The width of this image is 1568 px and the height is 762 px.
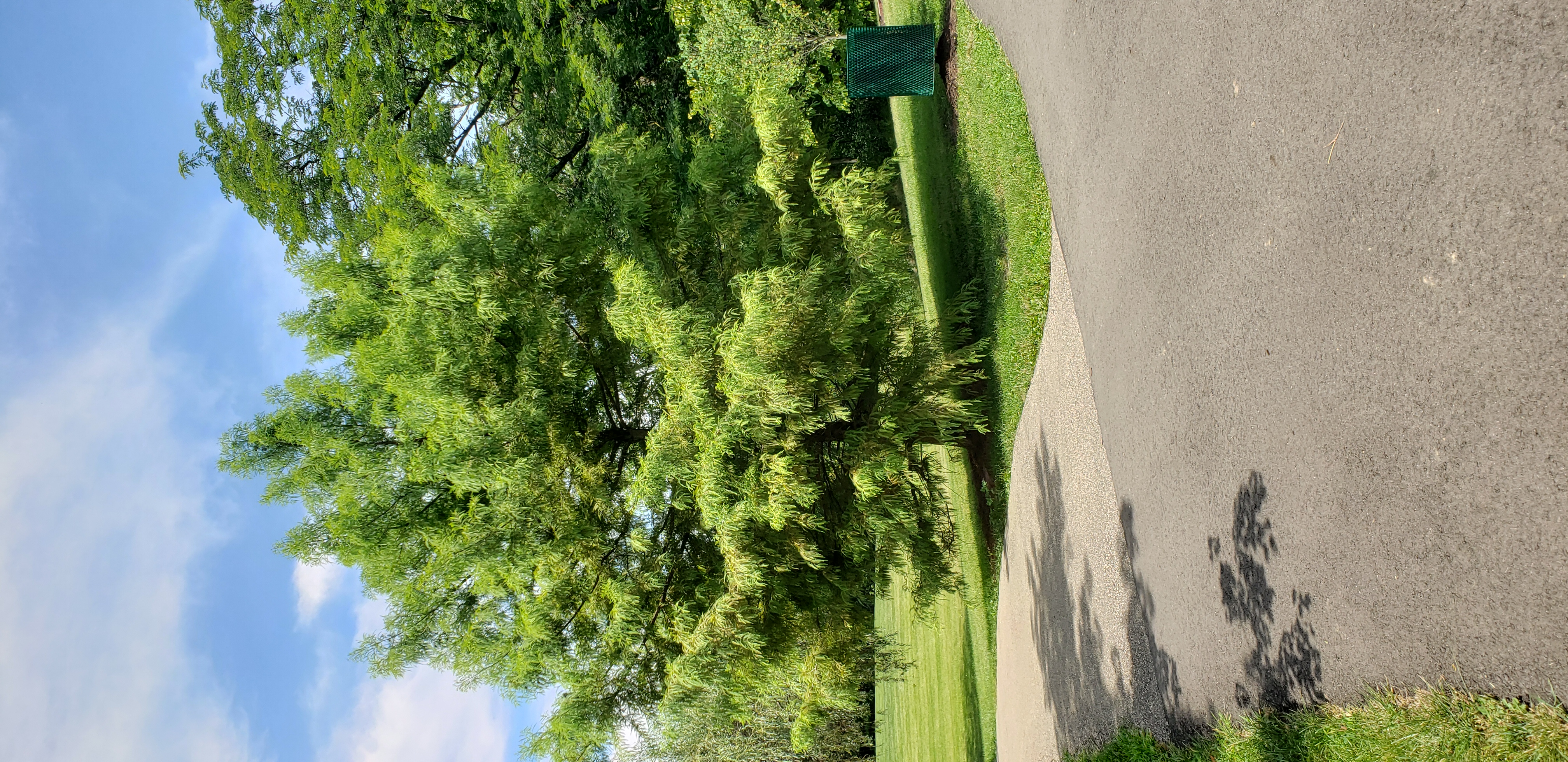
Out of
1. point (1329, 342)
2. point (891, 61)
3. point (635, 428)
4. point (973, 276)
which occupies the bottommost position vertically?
point (1329, 342)

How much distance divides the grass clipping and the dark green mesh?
42.1 feet

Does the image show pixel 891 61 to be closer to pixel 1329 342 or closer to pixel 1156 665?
pixel 1156 665

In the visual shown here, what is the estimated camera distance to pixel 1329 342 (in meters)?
6.25

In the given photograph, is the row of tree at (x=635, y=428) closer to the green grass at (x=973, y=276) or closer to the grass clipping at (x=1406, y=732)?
the green grass at (x=973, y=276)

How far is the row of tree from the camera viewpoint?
11758mm

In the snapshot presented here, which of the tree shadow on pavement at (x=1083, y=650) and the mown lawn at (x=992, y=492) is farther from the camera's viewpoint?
the tree shadow on pavement at (x=1083, y=650)

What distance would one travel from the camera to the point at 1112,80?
9.82 metres

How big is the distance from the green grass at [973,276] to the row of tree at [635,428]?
1.17 m

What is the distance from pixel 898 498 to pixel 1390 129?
8.94m

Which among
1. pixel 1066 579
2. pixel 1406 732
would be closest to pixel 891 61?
pixel 1066 579

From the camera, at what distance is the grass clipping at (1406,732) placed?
474 centimetres

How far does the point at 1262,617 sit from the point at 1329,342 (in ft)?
8.00

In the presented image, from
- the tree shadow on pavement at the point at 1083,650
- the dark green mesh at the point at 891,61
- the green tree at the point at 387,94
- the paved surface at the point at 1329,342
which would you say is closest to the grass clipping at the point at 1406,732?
the paved surface at the point at 1329,342

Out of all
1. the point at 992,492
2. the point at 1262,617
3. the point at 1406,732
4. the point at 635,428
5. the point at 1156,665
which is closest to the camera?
the point at 1406,732
